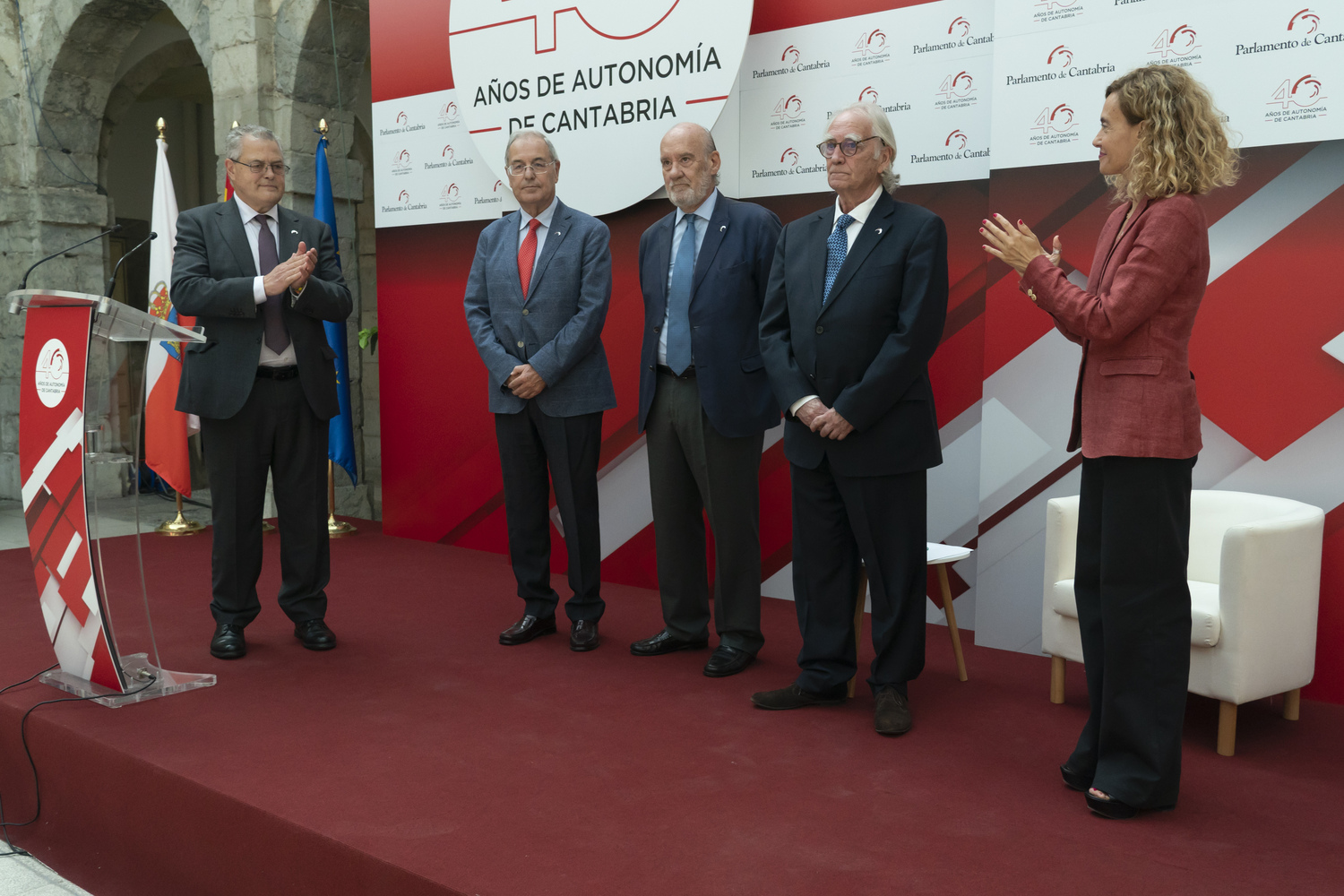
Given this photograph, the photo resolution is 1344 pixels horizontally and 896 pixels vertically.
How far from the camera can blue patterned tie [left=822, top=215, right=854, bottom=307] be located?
9.02 feet

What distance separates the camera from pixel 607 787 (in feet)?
7.63

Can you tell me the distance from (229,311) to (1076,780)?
8.61 feet

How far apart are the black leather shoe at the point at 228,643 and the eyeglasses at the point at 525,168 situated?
1.71 metres

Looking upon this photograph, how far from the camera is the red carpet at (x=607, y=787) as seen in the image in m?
1.96

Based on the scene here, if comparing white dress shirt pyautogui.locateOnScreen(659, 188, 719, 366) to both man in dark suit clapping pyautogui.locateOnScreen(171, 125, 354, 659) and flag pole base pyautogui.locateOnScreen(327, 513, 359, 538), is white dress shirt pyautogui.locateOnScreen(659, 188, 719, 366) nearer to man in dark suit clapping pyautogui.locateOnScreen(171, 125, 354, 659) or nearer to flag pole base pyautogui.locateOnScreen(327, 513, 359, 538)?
man in dark suit clapping pyautogui.locateOnScreen(171, 125, 354, 659)

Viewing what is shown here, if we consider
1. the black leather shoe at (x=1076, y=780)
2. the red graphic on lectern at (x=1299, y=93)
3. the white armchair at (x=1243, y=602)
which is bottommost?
the black leather shoe at (x=1076, y=780)

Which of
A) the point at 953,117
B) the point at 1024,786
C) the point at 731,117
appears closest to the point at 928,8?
the point at 953,117

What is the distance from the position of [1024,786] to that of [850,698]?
0.67 m

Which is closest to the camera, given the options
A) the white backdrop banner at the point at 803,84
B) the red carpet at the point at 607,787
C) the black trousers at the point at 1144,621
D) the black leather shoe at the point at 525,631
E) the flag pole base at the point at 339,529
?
the red carpet at the point at 607,787

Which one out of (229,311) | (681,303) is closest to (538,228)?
(681,303)

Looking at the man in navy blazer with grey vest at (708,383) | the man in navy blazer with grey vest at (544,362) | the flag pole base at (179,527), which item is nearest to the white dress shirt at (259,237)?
the man in navy blazer with grey vest at (544,362)

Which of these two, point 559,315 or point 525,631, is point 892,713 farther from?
point 559,315

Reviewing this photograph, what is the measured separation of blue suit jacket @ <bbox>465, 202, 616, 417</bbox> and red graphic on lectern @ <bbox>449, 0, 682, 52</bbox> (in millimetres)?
1209

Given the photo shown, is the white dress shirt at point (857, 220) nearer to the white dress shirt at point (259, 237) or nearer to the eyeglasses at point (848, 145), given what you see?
the eyeglasses at point (848, 145)
